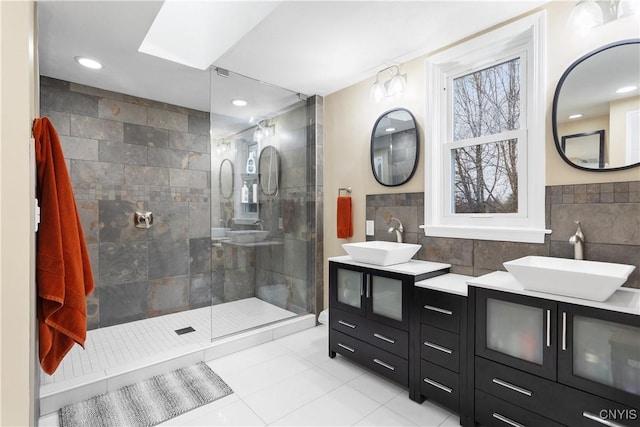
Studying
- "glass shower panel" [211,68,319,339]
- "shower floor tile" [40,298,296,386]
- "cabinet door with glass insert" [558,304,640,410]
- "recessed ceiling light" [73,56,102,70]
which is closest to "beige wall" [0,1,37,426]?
"shower floor tile" [40,298,296,386]

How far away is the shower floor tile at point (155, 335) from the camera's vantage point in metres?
2.43

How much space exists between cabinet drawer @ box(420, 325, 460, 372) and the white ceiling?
2.03m

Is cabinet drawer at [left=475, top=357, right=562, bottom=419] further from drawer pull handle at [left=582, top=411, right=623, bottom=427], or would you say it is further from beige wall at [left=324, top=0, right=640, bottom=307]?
beige wall at [left=324, top=0, right=640, bottom=307]

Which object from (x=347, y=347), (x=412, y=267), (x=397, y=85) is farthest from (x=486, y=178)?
(x=347, y=347)

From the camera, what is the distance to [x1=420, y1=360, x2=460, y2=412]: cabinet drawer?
1891 mm

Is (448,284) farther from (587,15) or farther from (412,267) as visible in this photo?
(587,15)

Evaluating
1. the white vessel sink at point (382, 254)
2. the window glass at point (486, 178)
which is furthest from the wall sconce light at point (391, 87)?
the white vessel sink at point (382, 254)

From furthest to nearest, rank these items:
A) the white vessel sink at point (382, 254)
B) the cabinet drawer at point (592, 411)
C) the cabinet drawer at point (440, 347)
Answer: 1. the white vessel sink at point (382, 254)
2. the cabinet drawer at point (440, 347)
3. the cabinet drawer at point (592, 411)

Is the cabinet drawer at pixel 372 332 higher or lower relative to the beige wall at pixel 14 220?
lower

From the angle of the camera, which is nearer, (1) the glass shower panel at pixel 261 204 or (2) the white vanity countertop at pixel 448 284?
(2) the white vanity countertop at pixel 448 284

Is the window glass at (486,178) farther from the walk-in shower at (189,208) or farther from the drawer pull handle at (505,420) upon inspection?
the walk-in shower at (189,208)

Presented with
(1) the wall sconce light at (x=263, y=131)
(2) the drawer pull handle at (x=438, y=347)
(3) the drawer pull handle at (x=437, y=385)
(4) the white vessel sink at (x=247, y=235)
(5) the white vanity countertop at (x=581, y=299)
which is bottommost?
(3) the drawer pull handle at (x=437, y=385)

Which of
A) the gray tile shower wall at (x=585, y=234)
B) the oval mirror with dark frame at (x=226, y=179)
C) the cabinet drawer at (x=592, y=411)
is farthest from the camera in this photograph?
the oval mirror with dark frame at (x=226, y=179)

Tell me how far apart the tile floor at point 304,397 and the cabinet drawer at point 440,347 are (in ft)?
1.07
